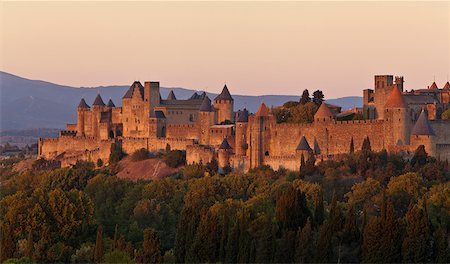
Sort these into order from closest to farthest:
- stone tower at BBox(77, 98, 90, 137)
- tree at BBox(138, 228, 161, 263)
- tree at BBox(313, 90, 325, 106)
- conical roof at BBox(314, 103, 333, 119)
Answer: tree at BBox(138, 228, 161, 263) < conical roof at BBox(314, 103, 333, 119) < tree at BBox(313, 90, 325, 106) < stone tower at BBox(77, 98, 90, 137)

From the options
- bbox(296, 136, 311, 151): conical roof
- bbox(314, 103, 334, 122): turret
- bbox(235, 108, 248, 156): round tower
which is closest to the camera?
bbox(296, 136, 311, 151): conical roof

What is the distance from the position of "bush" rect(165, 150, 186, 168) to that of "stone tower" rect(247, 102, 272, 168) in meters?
7.10

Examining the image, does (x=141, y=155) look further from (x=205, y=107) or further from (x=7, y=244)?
(x=7, y=244)

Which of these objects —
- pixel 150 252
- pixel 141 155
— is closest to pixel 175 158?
pixel 141 155

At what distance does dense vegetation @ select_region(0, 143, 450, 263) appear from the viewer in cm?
4475

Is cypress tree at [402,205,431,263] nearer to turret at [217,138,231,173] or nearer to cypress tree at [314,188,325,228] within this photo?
cypress tree at [314,188,325,228]

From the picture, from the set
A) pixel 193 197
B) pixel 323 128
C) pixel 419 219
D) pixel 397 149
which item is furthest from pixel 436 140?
pixel 419 219

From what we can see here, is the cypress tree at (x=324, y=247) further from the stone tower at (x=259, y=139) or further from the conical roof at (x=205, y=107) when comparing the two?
the conical roof at (x=205, y=107)

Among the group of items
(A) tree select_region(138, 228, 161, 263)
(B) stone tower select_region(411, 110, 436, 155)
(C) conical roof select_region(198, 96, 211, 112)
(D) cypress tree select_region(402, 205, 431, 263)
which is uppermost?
(C) conical roof select_region(198, 96, 211, 112)

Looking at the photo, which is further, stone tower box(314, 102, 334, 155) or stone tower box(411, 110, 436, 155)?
stone tower box(314, 102, 334, 155)

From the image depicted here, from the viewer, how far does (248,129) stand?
227 feet

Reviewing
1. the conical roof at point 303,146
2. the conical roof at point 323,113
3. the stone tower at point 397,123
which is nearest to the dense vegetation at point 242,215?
the conical roof at point 303,146

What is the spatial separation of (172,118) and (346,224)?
1414 inches

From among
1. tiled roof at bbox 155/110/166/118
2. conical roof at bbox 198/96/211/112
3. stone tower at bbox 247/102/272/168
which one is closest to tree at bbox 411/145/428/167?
stone tower at bbox 247/102/272/168
